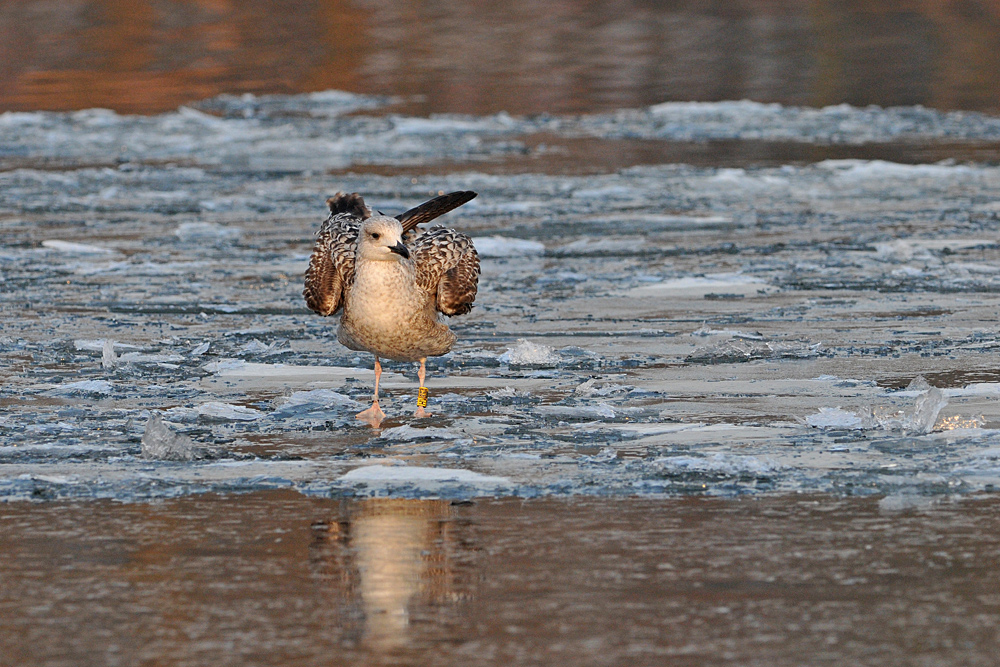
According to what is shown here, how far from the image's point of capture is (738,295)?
10906 mm

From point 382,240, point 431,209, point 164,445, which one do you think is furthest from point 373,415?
point 431,209

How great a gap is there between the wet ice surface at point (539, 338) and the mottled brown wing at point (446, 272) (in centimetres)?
39

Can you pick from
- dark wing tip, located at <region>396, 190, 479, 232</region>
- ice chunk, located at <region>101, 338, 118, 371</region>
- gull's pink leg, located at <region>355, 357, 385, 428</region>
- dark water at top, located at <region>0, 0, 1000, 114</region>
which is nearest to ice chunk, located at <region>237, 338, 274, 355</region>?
ice chunk, located at <region>101, 338, 118, 371</region>

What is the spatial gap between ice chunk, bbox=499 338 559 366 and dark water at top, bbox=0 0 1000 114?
15271 mm

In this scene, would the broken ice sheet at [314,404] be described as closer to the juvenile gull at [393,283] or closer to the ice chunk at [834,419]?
the juvenile gull at [393,283]

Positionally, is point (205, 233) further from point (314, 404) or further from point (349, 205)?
point (314, 404)

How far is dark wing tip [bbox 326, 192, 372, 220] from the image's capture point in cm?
998

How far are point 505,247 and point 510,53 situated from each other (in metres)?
20.8

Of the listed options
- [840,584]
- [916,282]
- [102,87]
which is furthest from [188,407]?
[102,87]

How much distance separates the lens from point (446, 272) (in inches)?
340

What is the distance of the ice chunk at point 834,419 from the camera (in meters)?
7.01

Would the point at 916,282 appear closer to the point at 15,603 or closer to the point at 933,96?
the point at 15,603

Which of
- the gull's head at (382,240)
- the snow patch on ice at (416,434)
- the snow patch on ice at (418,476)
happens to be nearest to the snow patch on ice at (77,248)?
the gull's head at (382,240)

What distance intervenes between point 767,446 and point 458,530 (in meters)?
1.65
